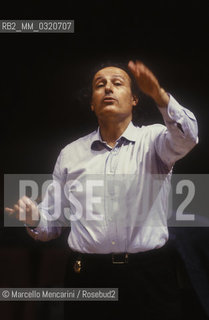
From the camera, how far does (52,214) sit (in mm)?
1966

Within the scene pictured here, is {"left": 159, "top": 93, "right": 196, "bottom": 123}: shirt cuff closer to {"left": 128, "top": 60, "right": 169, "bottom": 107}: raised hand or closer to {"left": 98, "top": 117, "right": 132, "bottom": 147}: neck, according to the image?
{"left": 128, "top": 60, "right": 169, "bottom": 107}: raised hand

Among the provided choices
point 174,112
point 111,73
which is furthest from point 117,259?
point 111,73

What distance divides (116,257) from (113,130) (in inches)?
22.9

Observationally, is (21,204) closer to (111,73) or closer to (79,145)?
(79,145)

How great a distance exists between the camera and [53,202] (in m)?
1.98

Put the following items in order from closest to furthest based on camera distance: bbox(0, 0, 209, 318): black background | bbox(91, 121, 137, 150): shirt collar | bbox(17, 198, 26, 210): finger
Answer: bbox(17, 198, 26, 210): finger
bbox(91, 121, 137, 150): shirt collar
bbox(0, 0, 209, 318): black background

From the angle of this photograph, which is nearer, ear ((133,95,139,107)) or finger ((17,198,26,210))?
finger ((17,198,26,210))

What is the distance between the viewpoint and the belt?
1744 mm

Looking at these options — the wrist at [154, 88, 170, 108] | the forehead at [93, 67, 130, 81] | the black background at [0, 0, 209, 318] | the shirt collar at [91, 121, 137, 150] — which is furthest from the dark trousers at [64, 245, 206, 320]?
the forehead at [93, 67, 130, 81]

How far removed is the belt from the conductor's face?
2.03ft

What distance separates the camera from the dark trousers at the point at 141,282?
68.7 inches

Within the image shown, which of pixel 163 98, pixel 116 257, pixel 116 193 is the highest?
pixel 163 98

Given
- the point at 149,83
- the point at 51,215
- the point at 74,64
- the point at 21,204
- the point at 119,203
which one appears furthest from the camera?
the point at 74,64

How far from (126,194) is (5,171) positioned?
0.66 meters
